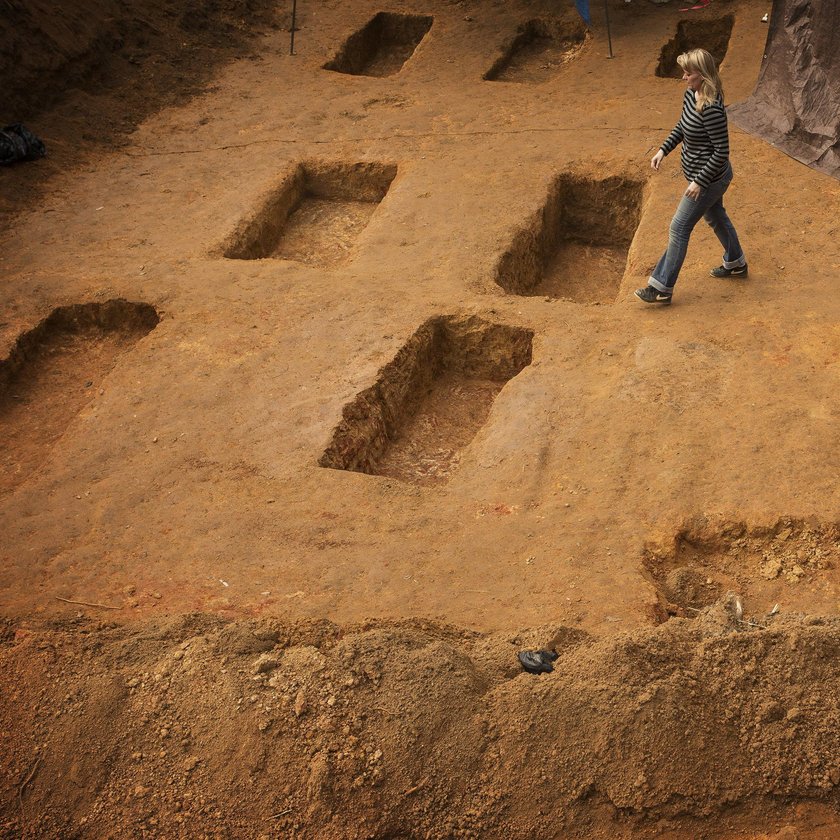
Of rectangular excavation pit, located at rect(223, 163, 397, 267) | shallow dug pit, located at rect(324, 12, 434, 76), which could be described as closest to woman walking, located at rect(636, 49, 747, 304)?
rectangular excavation pit, located at rect(223, 163, 397, 267)

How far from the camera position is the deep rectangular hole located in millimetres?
10812

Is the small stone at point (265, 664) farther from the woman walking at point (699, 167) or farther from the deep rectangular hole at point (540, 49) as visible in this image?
the deep rectangular hole at point (540, 49)

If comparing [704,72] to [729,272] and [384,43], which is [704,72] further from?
[384,43]

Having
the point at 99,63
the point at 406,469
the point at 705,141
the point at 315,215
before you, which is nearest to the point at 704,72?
the point at 705,141

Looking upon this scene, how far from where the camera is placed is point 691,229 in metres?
5.84

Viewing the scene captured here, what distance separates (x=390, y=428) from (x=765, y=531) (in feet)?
7.74

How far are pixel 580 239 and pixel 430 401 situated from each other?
2.78 metres

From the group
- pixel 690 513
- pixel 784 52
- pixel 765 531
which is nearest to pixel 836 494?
pixel 765 531

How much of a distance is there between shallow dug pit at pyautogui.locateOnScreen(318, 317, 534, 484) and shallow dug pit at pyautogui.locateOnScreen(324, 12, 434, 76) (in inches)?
254

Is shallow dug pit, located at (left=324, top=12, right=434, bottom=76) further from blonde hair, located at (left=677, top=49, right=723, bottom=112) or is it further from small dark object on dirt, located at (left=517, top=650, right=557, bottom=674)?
small dark object on dirt, located at (left=517, top=650, right=557, bottom=674)

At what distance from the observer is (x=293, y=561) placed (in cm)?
441

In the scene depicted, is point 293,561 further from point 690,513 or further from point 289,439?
point 690,513

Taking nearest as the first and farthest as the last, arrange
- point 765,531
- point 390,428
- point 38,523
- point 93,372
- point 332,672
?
point 332,672
point 765,531
point 38,523
point 390,428
point 93,372

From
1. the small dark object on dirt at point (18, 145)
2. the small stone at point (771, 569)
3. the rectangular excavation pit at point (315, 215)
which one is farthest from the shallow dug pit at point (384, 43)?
the small stone at point (771, 569)
